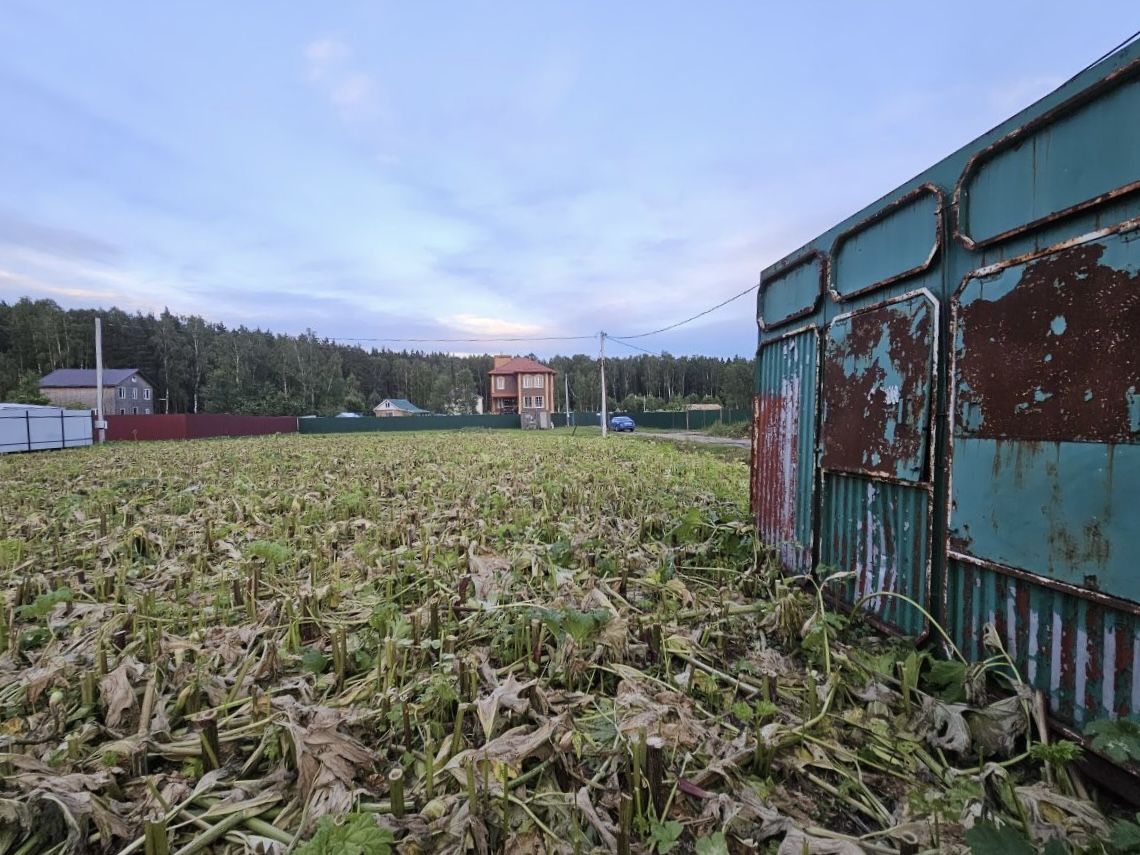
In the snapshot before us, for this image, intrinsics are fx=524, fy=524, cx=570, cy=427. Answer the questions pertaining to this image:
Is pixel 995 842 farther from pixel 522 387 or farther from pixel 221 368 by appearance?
pixel 221 368

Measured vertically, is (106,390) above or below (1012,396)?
above

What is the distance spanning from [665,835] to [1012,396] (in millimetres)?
2123

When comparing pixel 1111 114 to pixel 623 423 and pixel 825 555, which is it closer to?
pixel 825 555

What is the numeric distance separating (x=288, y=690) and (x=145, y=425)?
33.4 meters

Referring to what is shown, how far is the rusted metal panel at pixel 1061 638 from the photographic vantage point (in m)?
1.79

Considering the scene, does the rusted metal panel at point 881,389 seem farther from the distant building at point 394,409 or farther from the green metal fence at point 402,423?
the distant building at point 394,409

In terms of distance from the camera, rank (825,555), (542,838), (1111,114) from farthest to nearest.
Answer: (825,555) < (1111,114) < (542,838)

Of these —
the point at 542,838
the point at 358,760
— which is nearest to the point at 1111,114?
the point at 542,838

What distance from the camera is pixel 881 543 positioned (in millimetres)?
2990

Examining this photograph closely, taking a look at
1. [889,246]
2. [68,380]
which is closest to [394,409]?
[68,380]

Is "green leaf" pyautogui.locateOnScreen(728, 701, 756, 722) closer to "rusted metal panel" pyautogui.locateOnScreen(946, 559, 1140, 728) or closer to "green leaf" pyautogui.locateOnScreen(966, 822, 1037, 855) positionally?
"green leaf" pyautogui.locateOnScreen(966, 822, 1037, 855)

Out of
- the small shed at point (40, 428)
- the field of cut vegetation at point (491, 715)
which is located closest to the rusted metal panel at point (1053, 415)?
the field of cut vegetation at point (491, 715)

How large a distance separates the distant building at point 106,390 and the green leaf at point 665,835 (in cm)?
5804

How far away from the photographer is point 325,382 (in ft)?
214
